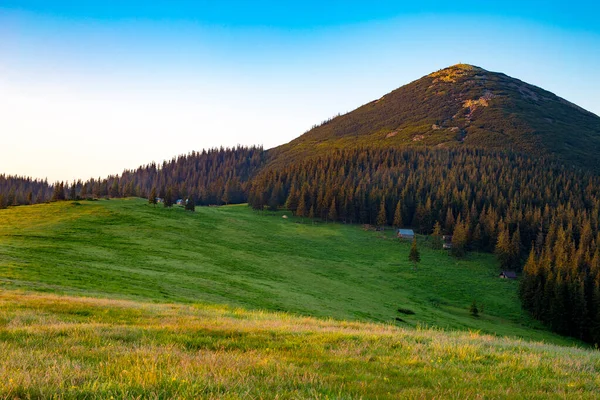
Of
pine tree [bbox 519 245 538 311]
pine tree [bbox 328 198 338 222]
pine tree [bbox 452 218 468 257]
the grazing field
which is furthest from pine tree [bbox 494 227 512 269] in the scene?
the grazing field

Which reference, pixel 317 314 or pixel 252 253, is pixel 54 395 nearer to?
pixel 317 314

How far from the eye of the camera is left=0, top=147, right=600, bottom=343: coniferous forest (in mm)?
73625

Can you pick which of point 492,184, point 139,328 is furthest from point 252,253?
point 492,184

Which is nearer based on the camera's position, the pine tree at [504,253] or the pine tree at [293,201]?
the pine tree at [504,253]

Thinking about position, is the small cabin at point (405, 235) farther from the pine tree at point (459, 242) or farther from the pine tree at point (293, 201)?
the pine tree at point (293, 201)

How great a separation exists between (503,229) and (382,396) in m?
123

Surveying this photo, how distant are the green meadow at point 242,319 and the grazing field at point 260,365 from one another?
0.05 metres

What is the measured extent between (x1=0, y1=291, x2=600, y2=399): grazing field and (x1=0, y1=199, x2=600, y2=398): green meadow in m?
0.05

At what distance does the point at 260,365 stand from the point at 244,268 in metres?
56.9

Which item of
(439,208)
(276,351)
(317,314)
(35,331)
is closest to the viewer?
(276,351)

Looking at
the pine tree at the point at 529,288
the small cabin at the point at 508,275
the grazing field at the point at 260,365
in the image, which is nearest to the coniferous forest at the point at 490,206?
the pine tree at the point at 529,288

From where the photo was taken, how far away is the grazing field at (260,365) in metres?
6.89

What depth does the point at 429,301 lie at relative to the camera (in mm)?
69312

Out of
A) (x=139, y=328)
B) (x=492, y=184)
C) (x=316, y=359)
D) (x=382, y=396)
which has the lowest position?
(x=139, y=328)
